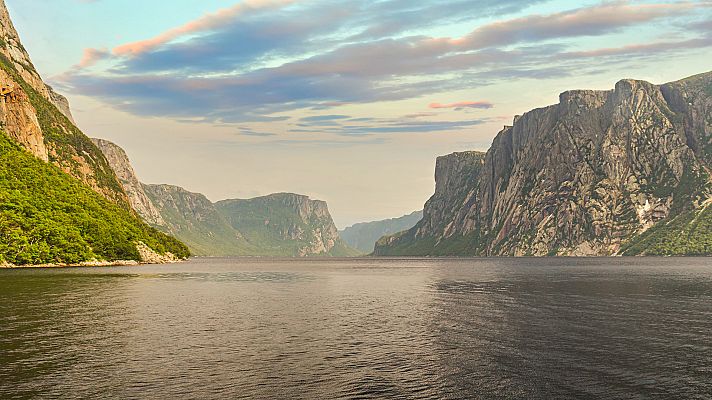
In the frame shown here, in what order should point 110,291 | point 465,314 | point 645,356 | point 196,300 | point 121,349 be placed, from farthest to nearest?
1. point 110,291
2. point 196,300
3. point 465,314
4. point 121,349
5. point 645,356

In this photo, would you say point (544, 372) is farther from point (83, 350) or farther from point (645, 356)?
point (83, 350)

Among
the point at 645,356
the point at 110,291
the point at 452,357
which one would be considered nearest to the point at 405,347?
the point at 452,357

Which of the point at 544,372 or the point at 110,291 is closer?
the point at 544,372

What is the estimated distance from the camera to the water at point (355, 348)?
3928cm

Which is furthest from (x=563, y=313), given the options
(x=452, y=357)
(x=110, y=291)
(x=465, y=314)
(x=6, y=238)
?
(x=6, y=238)

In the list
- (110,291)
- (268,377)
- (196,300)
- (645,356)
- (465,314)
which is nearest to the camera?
(268,377)

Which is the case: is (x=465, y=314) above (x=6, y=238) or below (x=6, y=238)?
below

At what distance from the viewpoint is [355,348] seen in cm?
5400

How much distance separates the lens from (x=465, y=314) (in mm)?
78625

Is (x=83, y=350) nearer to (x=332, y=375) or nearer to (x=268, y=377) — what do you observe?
(x=268, y=377)

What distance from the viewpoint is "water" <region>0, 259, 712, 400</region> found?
39281 mm

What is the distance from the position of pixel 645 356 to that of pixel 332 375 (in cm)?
2648

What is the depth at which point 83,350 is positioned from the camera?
51.9 metres

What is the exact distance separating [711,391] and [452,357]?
18799 millimetres
